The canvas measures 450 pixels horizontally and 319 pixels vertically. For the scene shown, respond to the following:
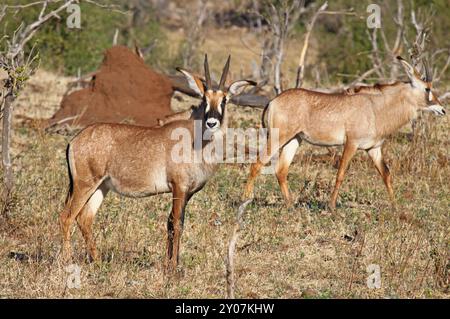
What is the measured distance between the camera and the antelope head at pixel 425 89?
11.6m

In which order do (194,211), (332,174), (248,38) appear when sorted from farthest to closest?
(248,38) < (332,174) < (194,211)

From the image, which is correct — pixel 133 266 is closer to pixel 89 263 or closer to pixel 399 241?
pixel 89 263

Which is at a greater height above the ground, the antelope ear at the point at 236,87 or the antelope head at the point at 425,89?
the antelope ear at the point at 236,87

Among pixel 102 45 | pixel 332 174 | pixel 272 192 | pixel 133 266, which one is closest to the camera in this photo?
pixel 133 266

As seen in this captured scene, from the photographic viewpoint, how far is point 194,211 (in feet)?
34.1

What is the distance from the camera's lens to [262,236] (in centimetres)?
934

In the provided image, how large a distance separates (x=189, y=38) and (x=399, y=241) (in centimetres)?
1642

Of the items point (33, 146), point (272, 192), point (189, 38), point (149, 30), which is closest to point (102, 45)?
point (189, 38)

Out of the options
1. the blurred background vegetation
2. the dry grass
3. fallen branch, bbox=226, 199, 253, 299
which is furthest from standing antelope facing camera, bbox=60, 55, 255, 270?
the blurred background vegetation

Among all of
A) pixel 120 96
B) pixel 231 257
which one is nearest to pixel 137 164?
pixel 231 257

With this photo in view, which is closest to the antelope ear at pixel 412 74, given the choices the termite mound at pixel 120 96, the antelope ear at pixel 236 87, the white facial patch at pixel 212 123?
the antelope ear at pixel 236 87

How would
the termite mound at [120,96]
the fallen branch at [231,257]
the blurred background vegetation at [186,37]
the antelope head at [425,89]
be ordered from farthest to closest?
the blurred background vegetation at [186,37] → the termite mound at [120,96] → the antelope head at [425,89] → the fallen branch at [231,257]

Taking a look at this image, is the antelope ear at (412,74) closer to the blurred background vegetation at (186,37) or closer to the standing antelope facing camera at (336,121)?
the standing antelope facing camera at (336,121)

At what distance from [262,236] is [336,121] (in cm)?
265
